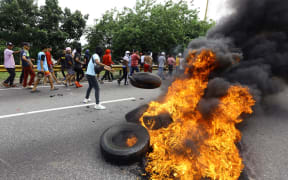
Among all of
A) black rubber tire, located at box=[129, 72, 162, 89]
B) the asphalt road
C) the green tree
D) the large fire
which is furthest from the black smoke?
the green tree

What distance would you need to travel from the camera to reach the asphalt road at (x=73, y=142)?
8.12ft

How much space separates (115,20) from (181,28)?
8.55 meters

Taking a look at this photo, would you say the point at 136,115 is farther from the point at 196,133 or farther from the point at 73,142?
the point at 196,133

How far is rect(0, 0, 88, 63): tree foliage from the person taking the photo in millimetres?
17953

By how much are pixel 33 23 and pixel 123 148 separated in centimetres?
2173

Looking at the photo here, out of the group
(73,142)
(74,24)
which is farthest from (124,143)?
(74,24)

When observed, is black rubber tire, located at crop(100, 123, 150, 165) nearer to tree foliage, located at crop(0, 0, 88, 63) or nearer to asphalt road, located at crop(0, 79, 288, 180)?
asphalt road, located at crop(0, 79, 288, 180)

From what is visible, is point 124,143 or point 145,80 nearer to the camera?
point 124,143

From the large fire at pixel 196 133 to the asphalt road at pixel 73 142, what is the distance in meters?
0.40

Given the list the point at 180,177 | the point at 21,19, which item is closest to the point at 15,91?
the point at 180,177

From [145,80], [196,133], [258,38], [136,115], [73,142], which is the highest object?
[258,38]

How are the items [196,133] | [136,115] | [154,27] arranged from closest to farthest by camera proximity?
[196,133] < [136,115] < [154,27]

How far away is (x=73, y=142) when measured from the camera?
3262mm

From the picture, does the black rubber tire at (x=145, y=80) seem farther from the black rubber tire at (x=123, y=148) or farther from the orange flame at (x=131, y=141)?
the orange flame at (x=131, y=141)
